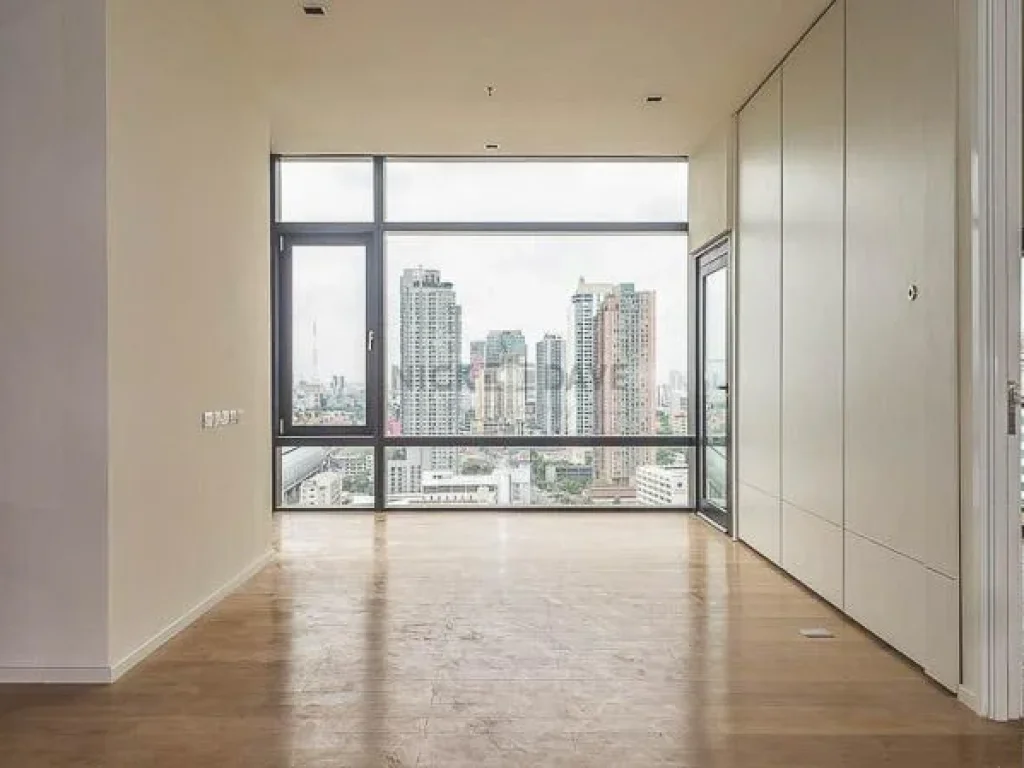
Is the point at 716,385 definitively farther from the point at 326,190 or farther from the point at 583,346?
the point at 326,190

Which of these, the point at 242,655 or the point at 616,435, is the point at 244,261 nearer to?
the point at 242,655

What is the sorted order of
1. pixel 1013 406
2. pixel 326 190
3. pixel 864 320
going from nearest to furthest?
pixel 1013 406
pixel 864 320
pixel 326 190

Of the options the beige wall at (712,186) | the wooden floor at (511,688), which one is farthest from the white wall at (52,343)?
the beige wall at (712,186)

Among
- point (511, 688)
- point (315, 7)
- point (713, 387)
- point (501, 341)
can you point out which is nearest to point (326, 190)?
point (501, 341)

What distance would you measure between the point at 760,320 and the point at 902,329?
2320 mm

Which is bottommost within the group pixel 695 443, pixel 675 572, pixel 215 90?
pixel 675 572

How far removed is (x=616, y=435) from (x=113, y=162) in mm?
5505

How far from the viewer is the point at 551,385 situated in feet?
27.5

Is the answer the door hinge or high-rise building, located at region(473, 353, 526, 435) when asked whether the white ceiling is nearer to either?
high-rise building, located at region(473, 353, 526, 435)

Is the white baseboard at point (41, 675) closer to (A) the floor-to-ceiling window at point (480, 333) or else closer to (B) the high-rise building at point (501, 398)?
(A) the floor-to-ceiling window at point (480, 333)

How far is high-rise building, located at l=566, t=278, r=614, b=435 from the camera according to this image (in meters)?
8.34

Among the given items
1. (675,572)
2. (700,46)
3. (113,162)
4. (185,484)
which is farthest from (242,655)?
(700,46)

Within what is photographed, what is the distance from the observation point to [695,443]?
814cm

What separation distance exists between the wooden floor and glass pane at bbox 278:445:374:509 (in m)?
2.74
